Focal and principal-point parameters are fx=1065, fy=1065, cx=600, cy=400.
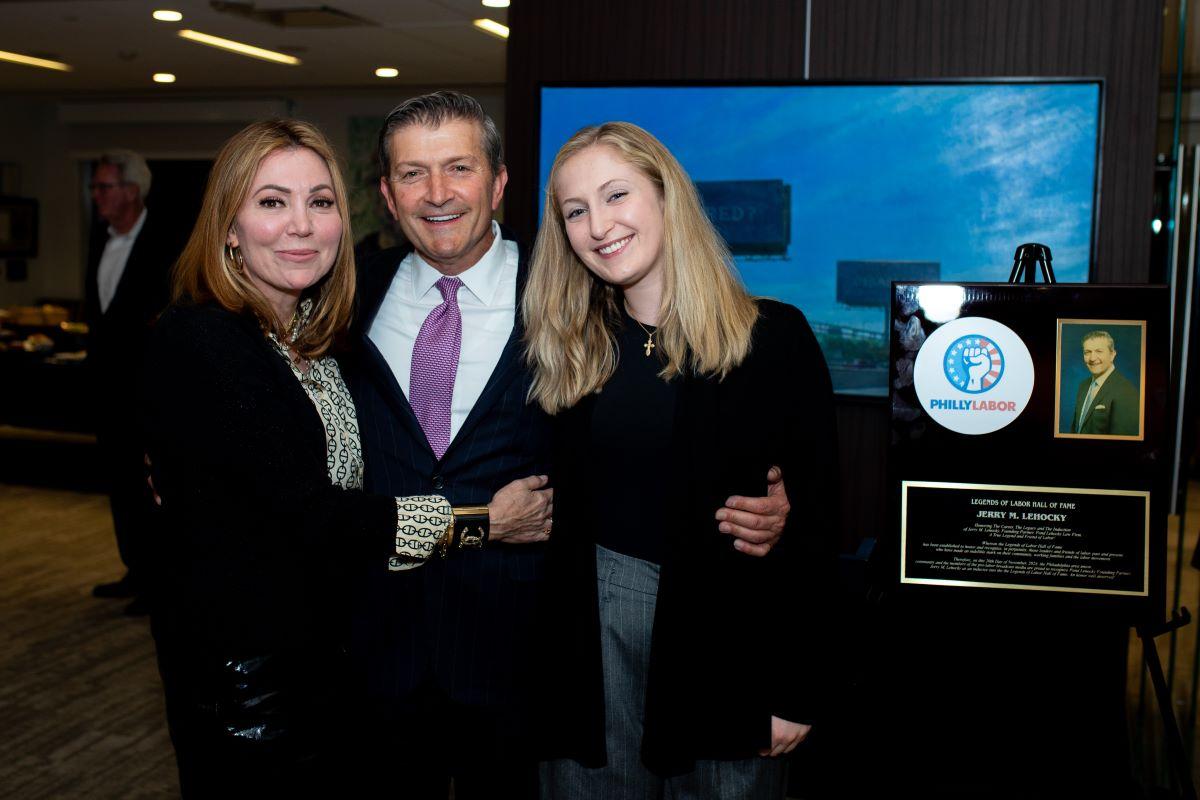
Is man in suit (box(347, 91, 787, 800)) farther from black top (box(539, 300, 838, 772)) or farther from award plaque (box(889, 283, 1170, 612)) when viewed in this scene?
award plaque (box(889, 283, 1170, 612))

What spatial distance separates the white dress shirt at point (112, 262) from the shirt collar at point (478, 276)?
11.0 feet

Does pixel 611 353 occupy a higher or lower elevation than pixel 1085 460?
higher

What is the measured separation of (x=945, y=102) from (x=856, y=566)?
1.42 metres

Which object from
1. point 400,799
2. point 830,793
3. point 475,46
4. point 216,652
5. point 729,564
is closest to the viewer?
point 216,652

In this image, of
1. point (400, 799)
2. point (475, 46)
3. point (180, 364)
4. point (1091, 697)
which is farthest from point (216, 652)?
point (475, 46)

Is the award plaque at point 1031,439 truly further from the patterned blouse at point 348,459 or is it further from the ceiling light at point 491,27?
the ceiling light at point 491,27

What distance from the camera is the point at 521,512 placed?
1818 millimetres

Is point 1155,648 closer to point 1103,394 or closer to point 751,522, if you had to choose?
point 1103,394

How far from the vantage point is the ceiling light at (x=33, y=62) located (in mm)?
9133

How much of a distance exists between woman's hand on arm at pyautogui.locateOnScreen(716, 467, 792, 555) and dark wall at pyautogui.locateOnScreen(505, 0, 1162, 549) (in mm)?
1158

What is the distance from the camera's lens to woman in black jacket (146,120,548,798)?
1583mm

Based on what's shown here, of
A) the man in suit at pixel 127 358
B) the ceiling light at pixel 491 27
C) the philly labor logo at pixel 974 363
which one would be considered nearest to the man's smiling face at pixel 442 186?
the philly labor logo at pixel 974 363

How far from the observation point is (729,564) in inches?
68.4

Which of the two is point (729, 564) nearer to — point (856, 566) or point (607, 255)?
point (607, 255)
